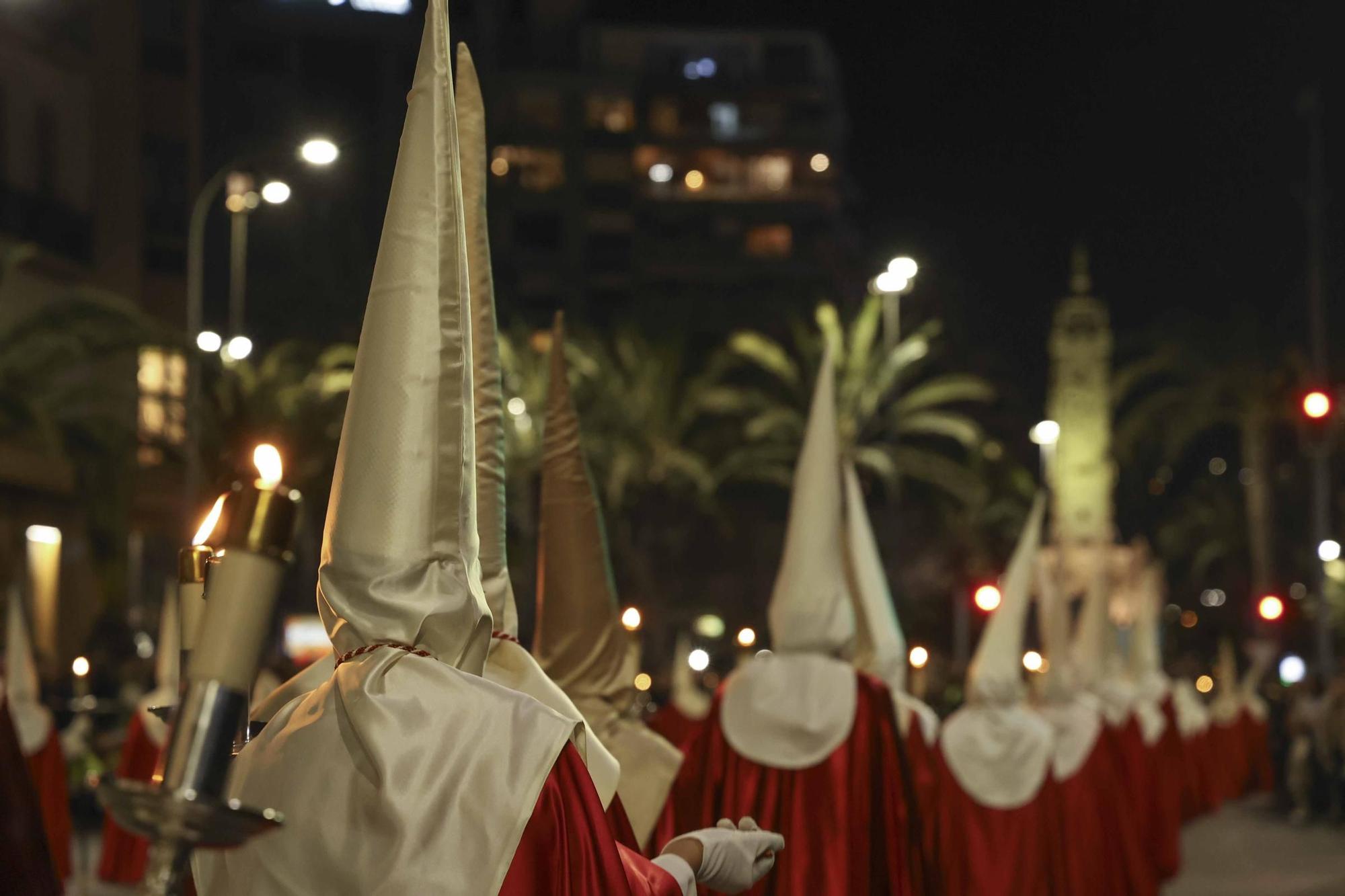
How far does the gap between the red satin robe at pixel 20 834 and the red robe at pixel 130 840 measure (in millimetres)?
11417

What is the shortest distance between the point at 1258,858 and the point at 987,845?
9519 mm

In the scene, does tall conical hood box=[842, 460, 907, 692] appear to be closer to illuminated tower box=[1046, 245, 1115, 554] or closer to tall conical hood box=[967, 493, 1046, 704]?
tall conical hood box=[967, 493, 1046, 704]

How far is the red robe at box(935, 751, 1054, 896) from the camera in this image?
11383 millimetres

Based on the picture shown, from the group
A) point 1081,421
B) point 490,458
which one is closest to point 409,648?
point 490,458

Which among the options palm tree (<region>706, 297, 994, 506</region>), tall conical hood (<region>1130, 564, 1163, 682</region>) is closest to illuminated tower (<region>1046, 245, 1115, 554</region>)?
palm tree (<region>706, 297, 994, 506</region>)

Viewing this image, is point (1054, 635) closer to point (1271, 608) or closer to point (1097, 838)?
point (1097, 838)

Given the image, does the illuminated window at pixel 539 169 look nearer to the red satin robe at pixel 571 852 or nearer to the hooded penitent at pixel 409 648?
the hooded penitent at pixel 409 648

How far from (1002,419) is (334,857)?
215 feet

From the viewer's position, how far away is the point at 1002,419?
2667 inches

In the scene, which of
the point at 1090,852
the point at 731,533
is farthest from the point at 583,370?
the point at 1090,852

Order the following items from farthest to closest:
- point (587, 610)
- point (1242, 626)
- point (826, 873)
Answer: point (1242, 626), point (826, 873), point (587, 610)

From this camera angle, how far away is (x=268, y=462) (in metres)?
2.86

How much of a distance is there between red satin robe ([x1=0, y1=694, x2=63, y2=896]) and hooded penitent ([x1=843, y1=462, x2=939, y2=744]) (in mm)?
6652

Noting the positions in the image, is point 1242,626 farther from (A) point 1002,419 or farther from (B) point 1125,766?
(B) point 1125,766
